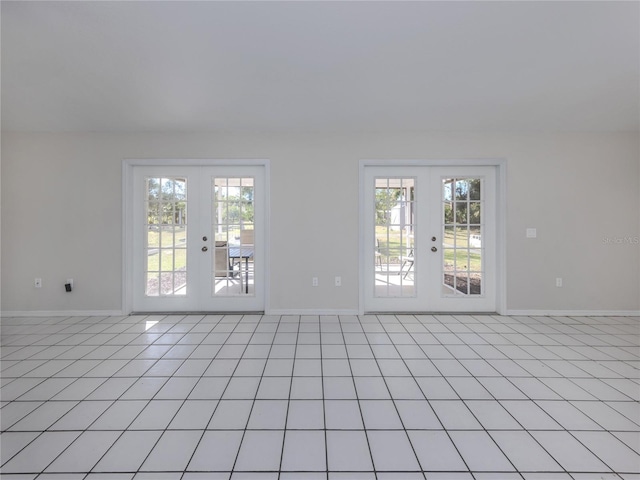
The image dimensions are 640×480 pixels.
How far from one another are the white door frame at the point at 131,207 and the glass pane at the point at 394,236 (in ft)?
4.76

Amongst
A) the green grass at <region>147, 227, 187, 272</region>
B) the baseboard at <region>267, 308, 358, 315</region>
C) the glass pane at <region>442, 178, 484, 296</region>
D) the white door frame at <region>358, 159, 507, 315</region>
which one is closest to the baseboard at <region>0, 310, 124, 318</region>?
the green grass at <region>147, 227, 187, 272</region>

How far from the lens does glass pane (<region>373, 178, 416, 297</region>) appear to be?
4023mm

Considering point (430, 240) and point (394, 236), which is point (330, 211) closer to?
point (394, 236)

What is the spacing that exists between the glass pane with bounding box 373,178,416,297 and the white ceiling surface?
788 mm

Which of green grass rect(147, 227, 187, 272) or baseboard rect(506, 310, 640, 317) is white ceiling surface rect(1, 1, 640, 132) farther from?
baseboard rect(506, 310, 640, 317)

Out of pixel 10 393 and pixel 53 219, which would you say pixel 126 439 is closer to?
pixel 10 393

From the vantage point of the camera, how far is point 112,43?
2.51 m

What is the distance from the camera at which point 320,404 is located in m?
1.99

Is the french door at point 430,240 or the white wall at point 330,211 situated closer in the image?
the white wall at point 330,211

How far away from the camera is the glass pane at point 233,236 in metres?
4.02

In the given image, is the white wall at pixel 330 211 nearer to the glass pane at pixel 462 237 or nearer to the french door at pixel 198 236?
the french door at pixel 198 236

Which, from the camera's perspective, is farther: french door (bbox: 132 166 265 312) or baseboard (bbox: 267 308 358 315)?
french door (bbox: 132 166 265 312)

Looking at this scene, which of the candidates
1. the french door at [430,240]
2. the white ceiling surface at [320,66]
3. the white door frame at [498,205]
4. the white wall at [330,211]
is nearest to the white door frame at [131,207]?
the white wall at [330,211]

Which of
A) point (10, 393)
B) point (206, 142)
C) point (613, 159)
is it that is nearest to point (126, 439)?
point (10, 393)
